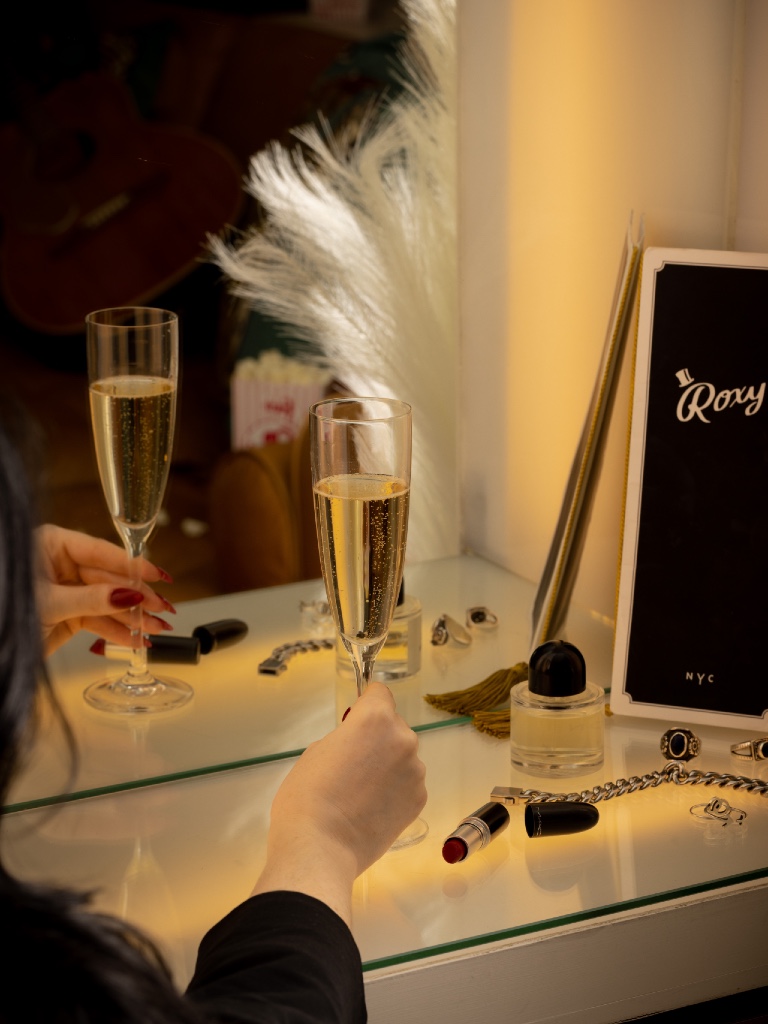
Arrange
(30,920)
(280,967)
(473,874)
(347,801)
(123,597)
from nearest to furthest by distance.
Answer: (30,920), (280,967), (347,801), (473,874), (123,597)

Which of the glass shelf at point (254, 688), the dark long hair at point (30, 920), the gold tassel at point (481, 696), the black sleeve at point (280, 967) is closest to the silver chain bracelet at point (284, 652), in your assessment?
the glass shelf at point (254, 688)

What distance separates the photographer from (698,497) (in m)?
0.96

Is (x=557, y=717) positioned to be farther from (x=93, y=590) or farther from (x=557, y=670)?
(x=93, y=590)

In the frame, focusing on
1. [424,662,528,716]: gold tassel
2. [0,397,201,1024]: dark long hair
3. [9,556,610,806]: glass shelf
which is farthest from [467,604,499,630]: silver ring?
[0,397,201,1024]: dark long hair

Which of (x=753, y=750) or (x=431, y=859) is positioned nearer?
(x=431, y=859)

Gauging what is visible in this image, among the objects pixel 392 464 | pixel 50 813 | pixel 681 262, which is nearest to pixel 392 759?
pixel 392 464

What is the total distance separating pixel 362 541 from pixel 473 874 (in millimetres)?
217

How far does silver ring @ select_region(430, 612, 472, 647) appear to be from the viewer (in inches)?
44.4

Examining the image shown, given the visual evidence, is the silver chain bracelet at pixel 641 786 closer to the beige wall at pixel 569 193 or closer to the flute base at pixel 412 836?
the flute base at pixel 412 836

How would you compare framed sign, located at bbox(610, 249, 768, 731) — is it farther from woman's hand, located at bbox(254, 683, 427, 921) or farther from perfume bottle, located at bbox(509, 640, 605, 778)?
woman's hand, located at bbox(254, 683, 427, 921)

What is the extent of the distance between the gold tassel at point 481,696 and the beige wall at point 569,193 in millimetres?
135

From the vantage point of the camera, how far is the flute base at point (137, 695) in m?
1.02

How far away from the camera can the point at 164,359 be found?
96 centimetres

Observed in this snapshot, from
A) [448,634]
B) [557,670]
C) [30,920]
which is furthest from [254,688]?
[30,920]
